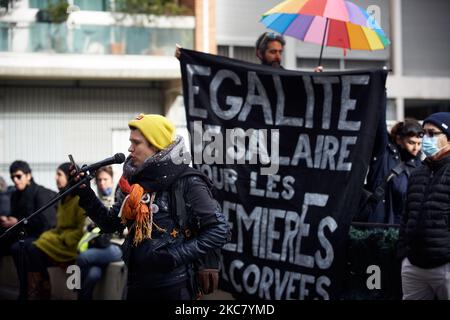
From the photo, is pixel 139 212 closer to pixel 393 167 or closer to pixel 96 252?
pixel 393 167

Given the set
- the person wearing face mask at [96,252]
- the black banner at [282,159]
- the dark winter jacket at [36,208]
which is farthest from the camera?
the dark winter jacket at [36,208]

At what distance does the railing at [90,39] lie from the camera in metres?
21.2

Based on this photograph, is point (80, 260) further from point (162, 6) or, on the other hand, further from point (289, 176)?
point (162, 6)

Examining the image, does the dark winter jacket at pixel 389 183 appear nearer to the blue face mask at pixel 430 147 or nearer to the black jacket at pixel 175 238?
the blue face mask at pixel 430 147

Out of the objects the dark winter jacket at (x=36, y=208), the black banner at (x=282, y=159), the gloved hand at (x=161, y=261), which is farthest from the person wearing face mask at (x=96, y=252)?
the gloved hand at (x=161, y=261)

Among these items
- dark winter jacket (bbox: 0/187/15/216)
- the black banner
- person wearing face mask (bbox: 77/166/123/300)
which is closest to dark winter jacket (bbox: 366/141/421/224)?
the black banner

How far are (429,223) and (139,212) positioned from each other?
7.24 ft

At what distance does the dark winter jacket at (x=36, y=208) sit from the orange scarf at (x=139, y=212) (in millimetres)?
5834

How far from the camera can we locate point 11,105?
72.1 ft

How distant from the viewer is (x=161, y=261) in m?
4.72

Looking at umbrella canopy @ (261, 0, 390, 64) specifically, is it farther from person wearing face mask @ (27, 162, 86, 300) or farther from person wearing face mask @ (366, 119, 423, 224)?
person wearing face mask @ (27, 162, 86, 300)

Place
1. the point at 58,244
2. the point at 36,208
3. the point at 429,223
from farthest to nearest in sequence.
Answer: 1. the point at 36,208
2. the point at 58,244
3. the point at 429,223

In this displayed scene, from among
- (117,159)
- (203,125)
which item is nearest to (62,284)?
(203,125)

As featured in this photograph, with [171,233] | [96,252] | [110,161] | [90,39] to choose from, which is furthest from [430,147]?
[90,39]
